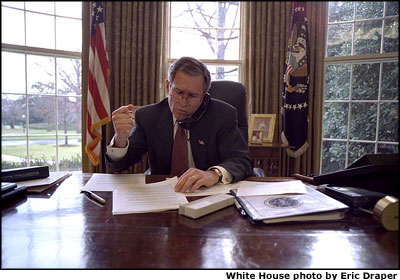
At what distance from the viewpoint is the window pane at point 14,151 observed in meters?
2.62

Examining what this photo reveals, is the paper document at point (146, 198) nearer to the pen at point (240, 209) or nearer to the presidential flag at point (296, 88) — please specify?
the pen at point (240, 209)

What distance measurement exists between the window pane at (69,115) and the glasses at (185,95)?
199 cm

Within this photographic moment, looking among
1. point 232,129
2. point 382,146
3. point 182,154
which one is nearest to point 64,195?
point 182,154

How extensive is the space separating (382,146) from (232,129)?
84.3 inches

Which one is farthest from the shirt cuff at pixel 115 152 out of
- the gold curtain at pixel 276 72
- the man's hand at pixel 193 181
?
the gold curtain at pixel 276 72

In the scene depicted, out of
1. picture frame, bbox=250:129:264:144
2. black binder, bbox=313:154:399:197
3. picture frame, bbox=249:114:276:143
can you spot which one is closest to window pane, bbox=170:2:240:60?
picture frame, bbox=249:114:276:143

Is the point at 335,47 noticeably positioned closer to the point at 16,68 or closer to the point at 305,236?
the point at 305,236

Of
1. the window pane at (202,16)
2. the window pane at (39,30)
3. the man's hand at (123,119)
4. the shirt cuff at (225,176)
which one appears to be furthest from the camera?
the window pane at (202,16)

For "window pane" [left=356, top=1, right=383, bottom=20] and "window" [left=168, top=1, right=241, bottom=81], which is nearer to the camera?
"window pane" [left=356, top=1, right=383, bottom=20]

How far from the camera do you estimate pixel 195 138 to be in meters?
1.50

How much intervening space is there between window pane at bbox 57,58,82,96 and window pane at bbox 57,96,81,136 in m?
0.08

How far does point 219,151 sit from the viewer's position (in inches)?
58.5

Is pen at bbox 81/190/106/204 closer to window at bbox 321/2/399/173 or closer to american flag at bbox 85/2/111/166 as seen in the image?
american flag at bbox 85/2/111/166

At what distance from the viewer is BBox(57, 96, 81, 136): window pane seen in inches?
116
